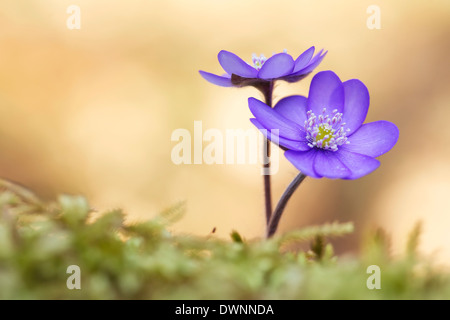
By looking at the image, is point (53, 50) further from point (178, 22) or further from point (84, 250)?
point (84, 250)

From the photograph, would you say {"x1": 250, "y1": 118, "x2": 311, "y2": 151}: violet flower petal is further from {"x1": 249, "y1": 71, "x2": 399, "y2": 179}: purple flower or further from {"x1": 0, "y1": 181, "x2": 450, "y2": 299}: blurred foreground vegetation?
{"x1": 0, "y1": 181, "x2": 450, "y2": 299}: blurred foreground vegetation

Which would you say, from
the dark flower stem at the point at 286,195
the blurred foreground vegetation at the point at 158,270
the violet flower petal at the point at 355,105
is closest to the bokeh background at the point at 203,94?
the violet flower petal at the point at 355,105

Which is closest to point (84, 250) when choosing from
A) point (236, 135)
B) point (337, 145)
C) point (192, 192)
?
point (337, 145)

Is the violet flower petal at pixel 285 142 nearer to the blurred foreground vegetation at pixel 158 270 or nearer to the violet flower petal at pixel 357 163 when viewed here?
the violet flower petal at pixel 357 163
